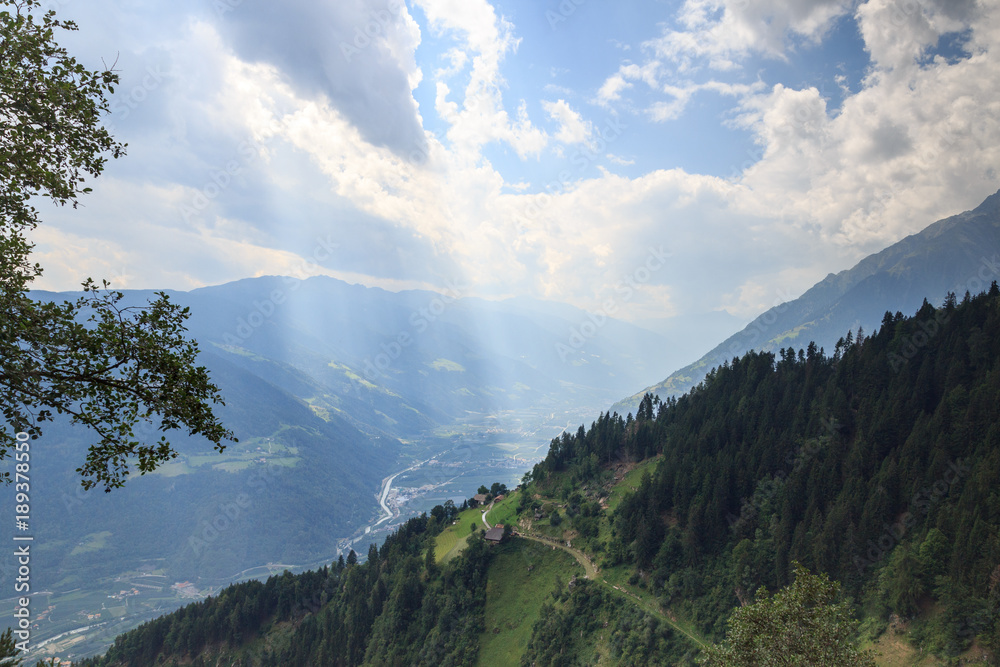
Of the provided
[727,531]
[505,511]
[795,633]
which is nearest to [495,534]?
[505,511]

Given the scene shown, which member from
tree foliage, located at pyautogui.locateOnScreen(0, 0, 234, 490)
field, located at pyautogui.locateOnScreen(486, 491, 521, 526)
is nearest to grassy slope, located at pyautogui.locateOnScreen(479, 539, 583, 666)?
field, located at pyautogui.locateOnScreen(486, 491, 521, 526)

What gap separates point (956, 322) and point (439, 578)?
277 feet

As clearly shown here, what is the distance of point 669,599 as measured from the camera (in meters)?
51.8

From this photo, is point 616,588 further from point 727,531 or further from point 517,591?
point 517,591

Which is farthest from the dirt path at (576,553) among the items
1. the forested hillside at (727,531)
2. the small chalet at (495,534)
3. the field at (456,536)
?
the field at (456,536)

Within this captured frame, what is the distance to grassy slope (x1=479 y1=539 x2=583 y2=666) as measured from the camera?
59.1m

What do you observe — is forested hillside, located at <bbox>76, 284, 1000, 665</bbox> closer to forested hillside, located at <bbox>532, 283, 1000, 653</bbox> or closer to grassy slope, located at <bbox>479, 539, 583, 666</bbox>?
forested hillside, located at <bbox>532, 283, 1000, 653</bbox>

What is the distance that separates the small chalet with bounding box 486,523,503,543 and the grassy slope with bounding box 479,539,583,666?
1486 millimetres

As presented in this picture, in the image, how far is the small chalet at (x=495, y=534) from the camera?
72938 millimetres

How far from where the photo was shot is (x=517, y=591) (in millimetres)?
66438

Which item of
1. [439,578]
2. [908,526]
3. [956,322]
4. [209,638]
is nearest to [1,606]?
[209,638]

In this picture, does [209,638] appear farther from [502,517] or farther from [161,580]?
[161,580]

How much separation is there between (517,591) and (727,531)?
32258 millimetres

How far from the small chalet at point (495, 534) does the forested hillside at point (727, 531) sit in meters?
1.82
